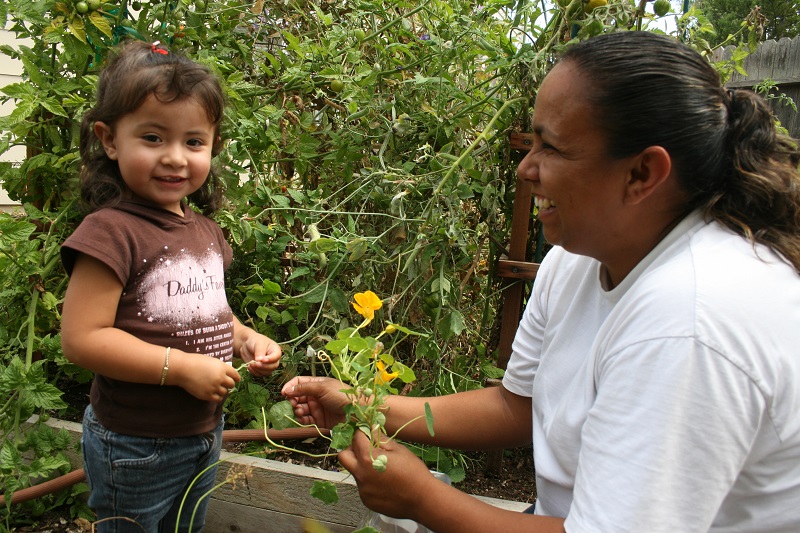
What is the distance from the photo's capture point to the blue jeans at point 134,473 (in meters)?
1.41

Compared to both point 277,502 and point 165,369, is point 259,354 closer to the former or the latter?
point 165,369

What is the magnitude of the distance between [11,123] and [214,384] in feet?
3.22

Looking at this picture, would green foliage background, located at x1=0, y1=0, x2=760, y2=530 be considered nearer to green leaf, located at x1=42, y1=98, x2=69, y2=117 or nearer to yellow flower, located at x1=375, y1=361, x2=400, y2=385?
green leaf, located at x1=42, y1=98, x2=69, y2=117

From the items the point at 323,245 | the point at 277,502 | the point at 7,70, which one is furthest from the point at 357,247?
the point at 7,70

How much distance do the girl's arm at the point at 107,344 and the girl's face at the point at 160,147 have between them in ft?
0.65

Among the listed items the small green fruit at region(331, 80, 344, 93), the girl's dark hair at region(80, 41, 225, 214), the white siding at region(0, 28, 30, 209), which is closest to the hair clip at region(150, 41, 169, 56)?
the girl's dark hair at region(80, 41, 225, 214)

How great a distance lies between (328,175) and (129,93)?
109 centimetres

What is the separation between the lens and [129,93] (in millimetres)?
1370

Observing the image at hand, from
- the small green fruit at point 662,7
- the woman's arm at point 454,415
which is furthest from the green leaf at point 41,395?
the small green fruit at point 662,7

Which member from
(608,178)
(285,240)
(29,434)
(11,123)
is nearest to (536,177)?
(608,178)

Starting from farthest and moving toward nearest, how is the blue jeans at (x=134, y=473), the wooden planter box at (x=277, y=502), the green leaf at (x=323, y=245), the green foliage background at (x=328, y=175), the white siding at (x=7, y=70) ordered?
1. the white siding at (x=7, y=70)
2. the wooden planter box at (x=277, y=502)
3. the green foliage background at (x=328, y=175)
4. the green leaf at (x=323, y=245)
5. the blue jeans at (x=134, y=473)

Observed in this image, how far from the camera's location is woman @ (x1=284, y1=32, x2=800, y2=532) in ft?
3.05

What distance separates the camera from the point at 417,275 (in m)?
1.92

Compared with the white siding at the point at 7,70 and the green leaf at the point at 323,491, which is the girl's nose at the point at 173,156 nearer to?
the green leaf at the point at 323,491
